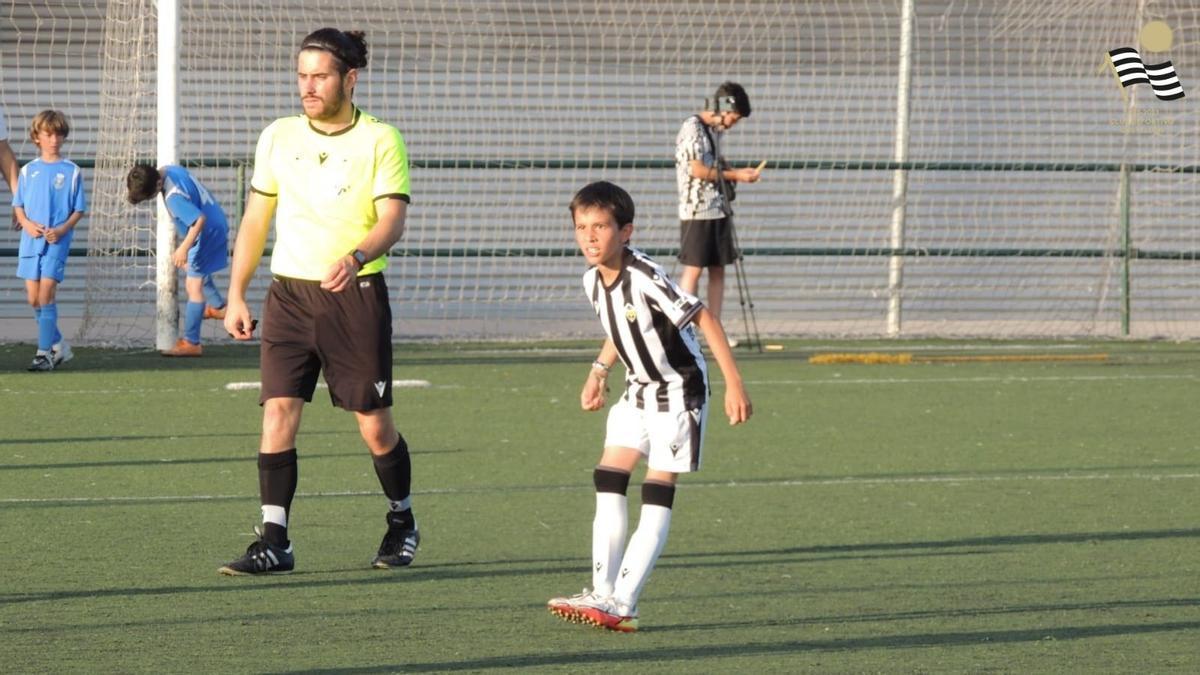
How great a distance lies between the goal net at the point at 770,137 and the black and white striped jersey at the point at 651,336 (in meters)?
11.4

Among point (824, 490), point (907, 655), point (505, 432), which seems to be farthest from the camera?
point (505, 432)

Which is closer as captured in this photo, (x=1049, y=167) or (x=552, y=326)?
(x=1049, y=167)

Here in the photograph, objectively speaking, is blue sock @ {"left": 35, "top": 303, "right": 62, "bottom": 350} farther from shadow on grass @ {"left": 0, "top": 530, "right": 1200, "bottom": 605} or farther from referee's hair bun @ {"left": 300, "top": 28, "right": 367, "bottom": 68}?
referee's hair bun @ {"left": 300, "top": 28, "right": 367, "bottom": 68}

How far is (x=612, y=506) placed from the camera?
21.7 feet

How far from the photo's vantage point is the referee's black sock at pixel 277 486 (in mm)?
7398

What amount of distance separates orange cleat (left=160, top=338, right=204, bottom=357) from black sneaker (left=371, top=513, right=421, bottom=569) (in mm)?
8524

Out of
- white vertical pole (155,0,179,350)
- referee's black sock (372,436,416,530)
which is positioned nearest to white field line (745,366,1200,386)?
white vertical pole (155,0,179,350)

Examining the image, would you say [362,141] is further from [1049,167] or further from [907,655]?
[1049,167]

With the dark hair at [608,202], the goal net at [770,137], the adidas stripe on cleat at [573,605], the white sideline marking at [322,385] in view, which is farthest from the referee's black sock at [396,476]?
the goal net at [770,137]

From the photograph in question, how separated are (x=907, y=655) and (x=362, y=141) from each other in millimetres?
2616

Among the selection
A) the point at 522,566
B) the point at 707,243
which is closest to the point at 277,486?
the point at 522,566

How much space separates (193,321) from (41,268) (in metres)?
1.43

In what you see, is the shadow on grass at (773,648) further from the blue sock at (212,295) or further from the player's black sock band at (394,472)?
the blue sock at (212,295)

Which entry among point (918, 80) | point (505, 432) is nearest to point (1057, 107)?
point (918, 80)
